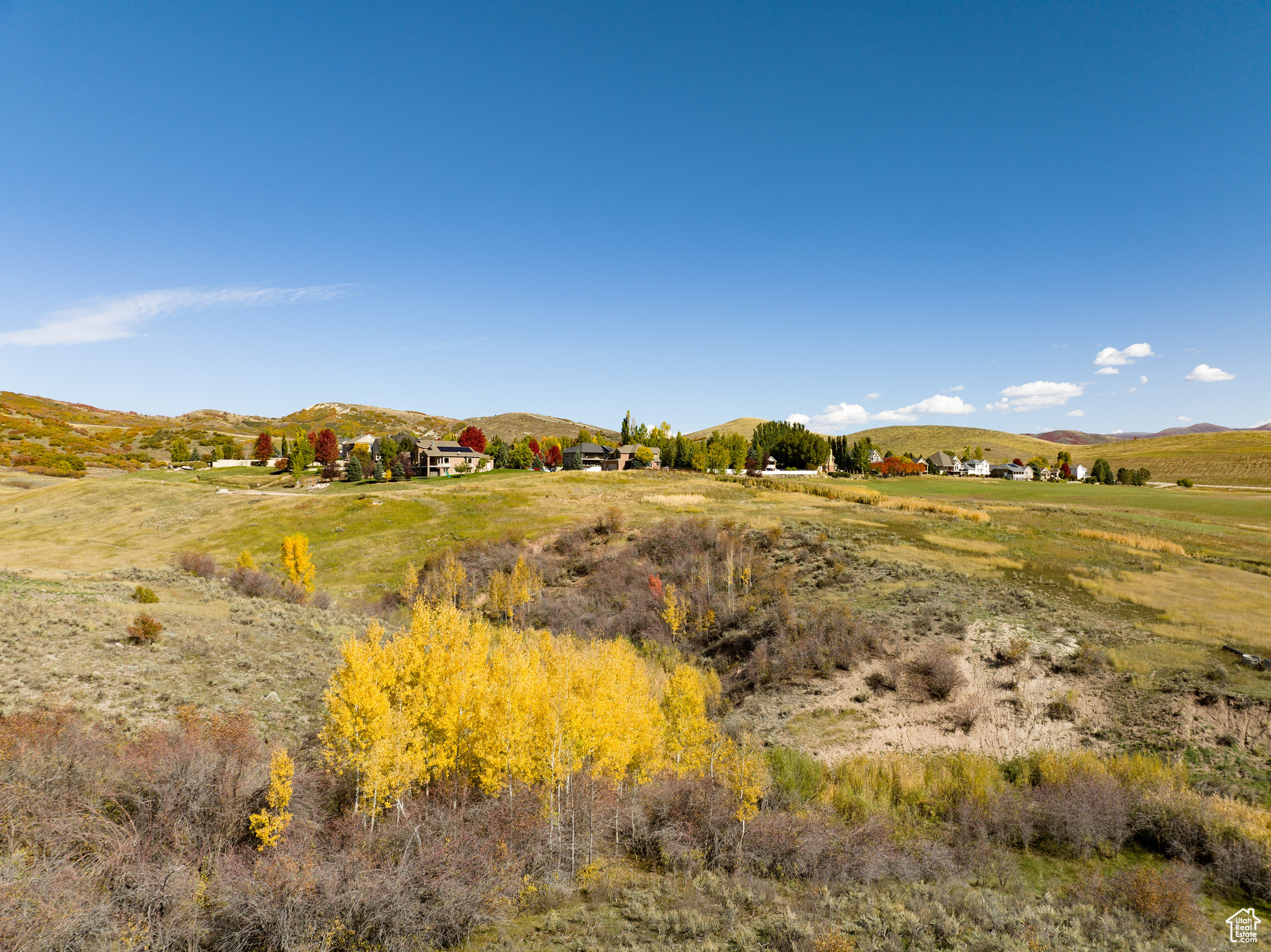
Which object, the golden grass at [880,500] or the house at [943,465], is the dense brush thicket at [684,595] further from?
the house at [943,465]

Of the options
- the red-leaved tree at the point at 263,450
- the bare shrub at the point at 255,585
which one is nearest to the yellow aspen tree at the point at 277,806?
the bare shrub at the point at 255,585

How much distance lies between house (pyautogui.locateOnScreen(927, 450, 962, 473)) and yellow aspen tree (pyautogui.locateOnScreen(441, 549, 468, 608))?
5737 inches

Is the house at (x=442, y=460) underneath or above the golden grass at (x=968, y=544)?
above

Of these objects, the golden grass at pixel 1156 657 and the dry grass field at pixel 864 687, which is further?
the golden grass at pixel 1156 657

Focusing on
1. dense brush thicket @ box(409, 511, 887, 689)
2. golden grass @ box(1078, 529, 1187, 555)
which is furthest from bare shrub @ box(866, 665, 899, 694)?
golden grass @ box(1078, 529, 1187, 555)

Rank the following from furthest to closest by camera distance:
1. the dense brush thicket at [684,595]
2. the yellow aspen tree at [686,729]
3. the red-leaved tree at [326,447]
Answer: the red-leaved tree at [326,447], the dense brush thicket at [684,595], the yellow aspen tree at [686,729]

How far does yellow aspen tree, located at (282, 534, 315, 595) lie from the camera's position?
133 feet

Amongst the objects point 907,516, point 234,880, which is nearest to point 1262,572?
point 907,516

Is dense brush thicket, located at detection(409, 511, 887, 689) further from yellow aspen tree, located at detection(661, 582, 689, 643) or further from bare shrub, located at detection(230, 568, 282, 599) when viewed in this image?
bare shrub, located at detection(230, 568, 282, 599)

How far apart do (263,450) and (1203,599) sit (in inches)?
5739

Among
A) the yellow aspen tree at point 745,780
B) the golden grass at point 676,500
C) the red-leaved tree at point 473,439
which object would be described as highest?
the red-leaved tree at point 473,439

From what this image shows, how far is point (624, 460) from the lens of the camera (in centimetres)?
13225

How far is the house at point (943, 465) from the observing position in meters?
153

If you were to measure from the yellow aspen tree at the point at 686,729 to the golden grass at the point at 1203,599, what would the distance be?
22.8m
